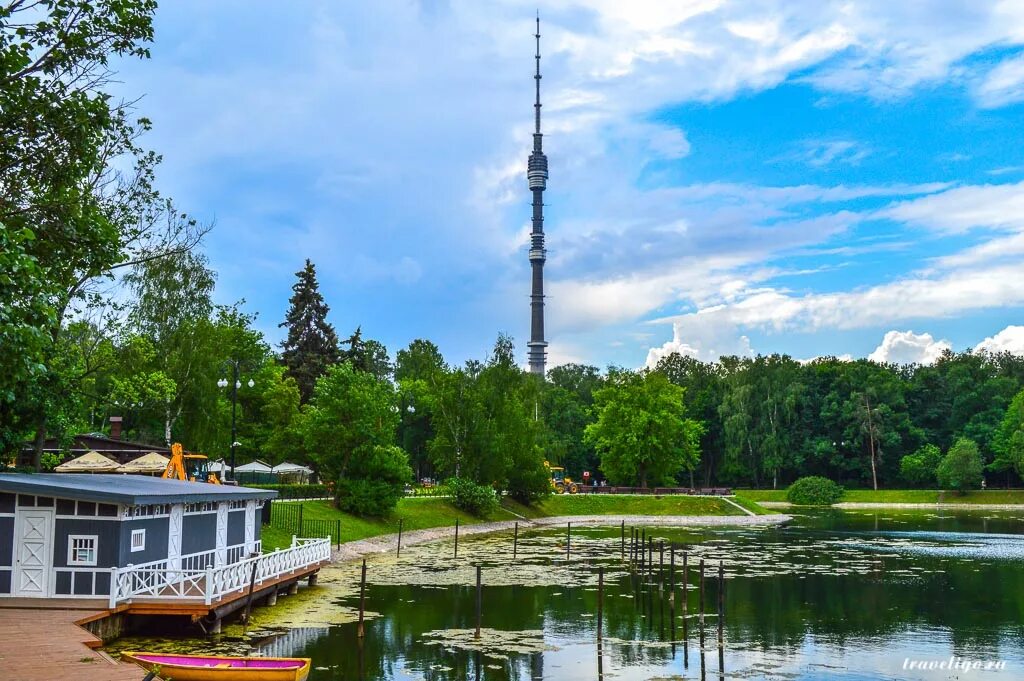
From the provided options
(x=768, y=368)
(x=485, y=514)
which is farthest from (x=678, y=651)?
(x=768, y=368)

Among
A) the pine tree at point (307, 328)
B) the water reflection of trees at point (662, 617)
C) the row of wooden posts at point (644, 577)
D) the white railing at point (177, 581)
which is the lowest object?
the water reflection of trees at point (662, 617)

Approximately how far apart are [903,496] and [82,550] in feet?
392

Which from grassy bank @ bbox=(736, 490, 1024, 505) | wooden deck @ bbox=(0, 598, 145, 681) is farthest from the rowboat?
grassy bank @ bbox=(736, 490, 1024, 505)

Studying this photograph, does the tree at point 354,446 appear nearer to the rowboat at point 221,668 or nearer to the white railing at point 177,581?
the white railing at point 177,581

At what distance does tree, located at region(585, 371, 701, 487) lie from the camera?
115562 millimetres

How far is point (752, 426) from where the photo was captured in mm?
136875

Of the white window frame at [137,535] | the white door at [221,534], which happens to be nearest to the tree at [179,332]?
the white door at [221,534]

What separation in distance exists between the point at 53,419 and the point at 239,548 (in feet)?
30.2

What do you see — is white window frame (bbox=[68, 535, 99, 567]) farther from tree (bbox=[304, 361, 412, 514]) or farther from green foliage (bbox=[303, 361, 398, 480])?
green foliage (bbox=[303, 361, 398, 480])

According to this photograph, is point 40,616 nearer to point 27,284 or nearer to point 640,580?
point 27,284

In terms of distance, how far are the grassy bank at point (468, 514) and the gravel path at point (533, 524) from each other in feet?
2.70

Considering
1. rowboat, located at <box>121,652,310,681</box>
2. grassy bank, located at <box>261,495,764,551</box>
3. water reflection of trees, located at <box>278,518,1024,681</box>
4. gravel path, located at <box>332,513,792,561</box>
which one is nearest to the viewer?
rowboat, located at <box>121,652,310,681</box>

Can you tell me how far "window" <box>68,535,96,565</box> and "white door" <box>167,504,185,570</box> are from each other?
3.57m

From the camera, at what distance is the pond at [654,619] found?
93.4 feet
